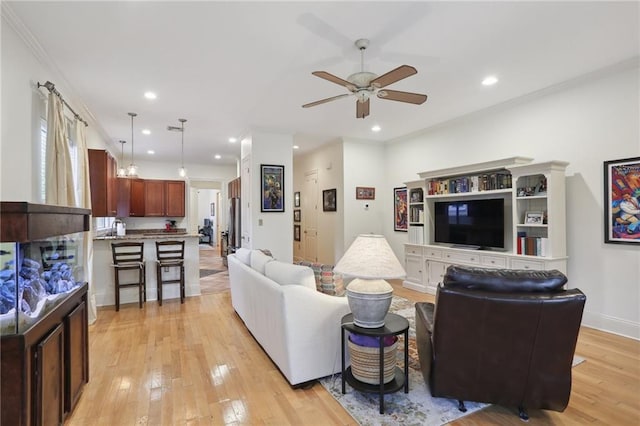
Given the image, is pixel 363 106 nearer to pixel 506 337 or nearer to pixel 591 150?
pixel 506 337

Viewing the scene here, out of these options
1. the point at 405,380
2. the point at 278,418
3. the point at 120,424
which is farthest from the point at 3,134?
the point at 405,380

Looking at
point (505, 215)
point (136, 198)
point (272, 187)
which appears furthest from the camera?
point (136, 198)

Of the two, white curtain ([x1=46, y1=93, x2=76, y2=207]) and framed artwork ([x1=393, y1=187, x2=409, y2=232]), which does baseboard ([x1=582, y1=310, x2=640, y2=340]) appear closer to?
framed artwork ([x1=393, y1=187, x2=409, y2=232])

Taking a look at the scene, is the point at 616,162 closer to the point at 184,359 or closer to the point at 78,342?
the point at 184,359

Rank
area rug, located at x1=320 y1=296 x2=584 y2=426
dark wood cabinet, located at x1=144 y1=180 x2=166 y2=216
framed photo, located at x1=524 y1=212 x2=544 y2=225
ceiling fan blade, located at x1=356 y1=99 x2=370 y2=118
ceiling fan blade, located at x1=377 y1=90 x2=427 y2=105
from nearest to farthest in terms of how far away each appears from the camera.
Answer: area rug, located at x1=320 y1=296 x2=584 y2=426
ceiling fan blade, located at x1=377 y1=90 x2=427 y2=105
ceiling fan blade, located at x1=356 y1=99 x2=370 y2=118
framed photo, located at x1=524 y1=212 x2=544 y2=225
dark wood cabinet, located at x1=144 y1=180 x2=166 y2=216

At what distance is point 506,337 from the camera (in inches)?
75.0

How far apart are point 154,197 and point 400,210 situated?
6.03 m

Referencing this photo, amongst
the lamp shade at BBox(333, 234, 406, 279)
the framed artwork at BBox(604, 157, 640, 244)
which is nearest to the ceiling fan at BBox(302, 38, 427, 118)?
→ the lamp shade at BBox(333, 234, 406, 279)

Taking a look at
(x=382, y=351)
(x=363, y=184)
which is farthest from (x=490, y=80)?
(x=382, y=351)

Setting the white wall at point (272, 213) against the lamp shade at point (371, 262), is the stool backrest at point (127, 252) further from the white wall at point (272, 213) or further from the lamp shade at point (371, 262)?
the lamp shade at point (371, 262)

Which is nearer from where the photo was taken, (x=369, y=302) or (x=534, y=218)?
(x=369, y=302)

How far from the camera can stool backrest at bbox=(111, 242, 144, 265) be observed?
4652 millimetres

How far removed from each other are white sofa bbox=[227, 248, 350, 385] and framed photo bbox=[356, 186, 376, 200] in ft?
13.1

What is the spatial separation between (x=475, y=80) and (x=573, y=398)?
10.6ft
